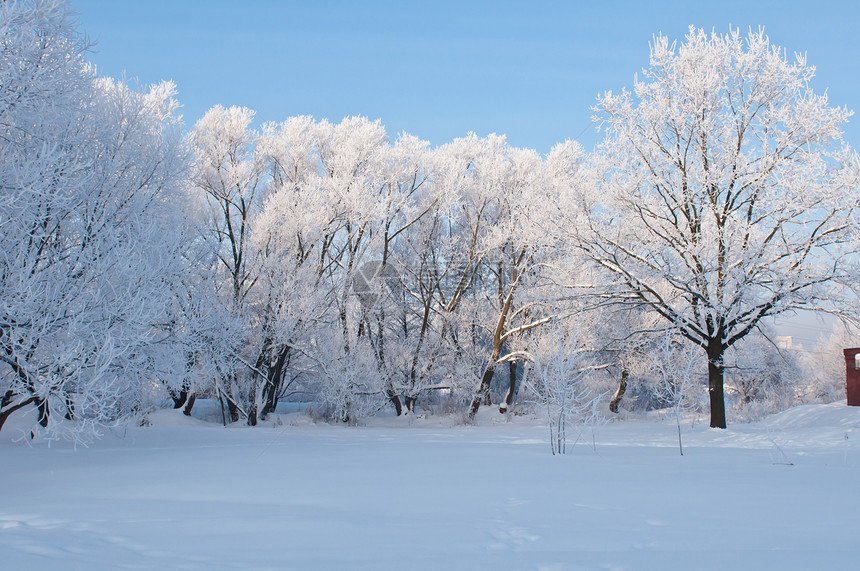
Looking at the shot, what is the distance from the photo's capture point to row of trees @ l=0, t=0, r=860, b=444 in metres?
6.88

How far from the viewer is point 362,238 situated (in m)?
19.4

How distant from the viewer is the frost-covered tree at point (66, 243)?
6273mm

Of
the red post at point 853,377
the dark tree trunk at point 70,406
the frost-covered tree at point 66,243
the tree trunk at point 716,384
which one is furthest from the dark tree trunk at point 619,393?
the dark tree trunk at point 70,406

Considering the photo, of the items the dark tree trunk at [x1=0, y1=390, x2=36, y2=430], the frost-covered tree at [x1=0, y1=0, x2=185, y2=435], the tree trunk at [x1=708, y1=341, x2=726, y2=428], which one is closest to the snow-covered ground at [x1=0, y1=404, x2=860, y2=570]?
the dark tree trunk at [x1=0, y1=390, x2=36, y2=430]

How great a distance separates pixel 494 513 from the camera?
4.27 metres

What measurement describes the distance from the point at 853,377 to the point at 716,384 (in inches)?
303

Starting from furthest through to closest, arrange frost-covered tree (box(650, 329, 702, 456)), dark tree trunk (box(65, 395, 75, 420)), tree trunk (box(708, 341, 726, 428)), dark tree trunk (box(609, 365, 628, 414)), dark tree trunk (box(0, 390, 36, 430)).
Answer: dark tree trunk (box(609, 365, 628, 414)) → tree trunk (box(708, 341, 726, 428)) → dark tree trunk (box(0, 390, 36, 430)) → frost-covered tree (box(650, 329, 702, 456)) → dark tree trunk (box(65, 395, 75, 420))

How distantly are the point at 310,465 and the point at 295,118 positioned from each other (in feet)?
50.1

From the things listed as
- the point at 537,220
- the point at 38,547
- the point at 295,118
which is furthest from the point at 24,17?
the point at 295,118

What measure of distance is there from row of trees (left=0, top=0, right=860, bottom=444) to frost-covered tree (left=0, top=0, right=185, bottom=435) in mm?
49

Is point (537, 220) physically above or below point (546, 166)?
below

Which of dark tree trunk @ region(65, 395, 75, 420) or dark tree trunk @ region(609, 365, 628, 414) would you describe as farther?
dark tree trunk @ region(609, 365, 628, 414)

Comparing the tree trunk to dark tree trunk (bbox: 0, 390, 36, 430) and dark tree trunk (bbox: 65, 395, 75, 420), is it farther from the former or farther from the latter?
dark tree trunk (bbox: 0, 390, 36, 430)

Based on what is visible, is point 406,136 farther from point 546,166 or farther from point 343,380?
point 343,380
